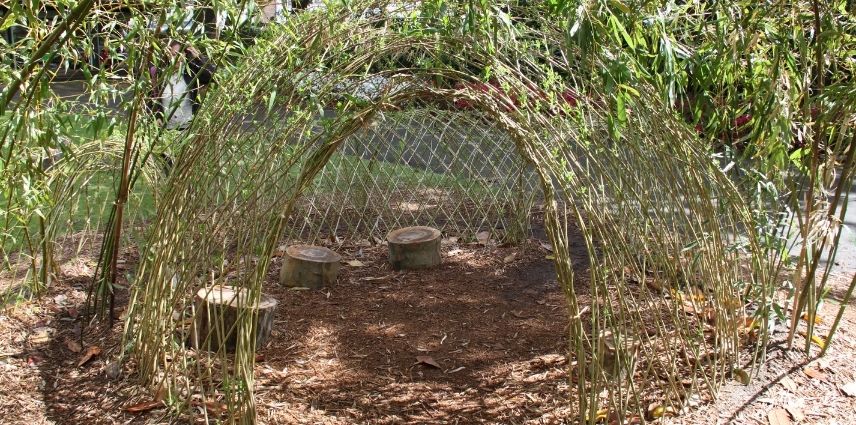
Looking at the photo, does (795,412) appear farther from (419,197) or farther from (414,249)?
(419,197)

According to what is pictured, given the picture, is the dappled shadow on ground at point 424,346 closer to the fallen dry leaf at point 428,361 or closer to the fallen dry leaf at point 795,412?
the fallen dry leaf at point 428,361

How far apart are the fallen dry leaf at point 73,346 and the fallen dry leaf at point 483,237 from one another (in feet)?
8.37

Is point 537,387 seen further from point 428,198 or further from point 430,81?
point 428,198

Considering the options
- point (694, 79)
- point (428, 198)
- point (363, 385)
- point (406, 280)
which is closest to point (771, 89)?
point (694, 79)

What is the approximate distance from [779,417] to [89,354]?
9.40 ft

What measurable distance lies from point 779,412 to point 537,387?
37.0 inches

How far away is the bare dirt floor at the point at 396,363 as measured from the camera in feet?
11.0

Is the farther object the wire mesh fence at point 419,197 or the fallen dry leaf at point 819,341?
the wire mesh fence at point 419,197

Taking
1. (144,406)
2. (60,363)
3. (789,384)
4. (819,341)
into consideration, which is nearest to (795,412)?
(789,384)

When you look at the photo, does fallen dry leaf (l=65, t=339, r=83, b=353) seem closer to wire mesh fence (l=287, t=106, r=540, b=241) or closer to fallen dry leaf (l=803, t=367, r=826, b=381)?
wire mesh fence (l=287, t=106, r=540, b=241)

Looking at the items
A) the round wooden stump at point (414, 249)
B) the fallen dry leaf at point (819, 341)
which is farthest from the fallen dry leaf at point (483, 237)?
the fallen dry leaf at point (819, 341)

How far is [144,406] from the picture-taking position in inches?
129

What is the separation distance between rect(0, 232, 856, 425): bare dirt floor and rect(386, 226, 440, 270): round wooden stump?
0.16 m

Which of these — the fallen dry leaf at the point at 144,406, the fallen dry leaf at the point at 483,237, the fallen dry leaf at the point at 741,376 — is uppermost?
the fallen dry leaf at the point at 483,237
